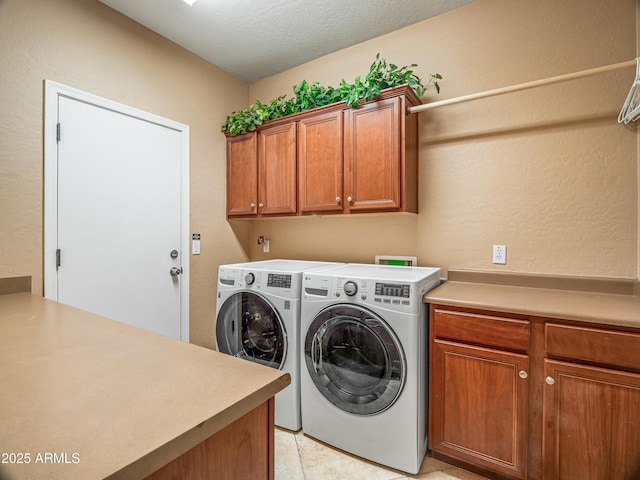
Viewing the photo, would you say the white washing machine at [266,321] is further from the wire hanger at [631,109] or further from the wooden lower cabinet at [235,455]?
the wire hanger at [631,109]

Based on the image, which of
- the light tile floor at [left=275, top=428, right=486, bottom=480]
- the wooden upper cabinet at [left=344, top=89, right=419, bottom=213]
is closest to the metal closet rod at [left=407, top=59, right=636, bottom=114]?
the wooden upper cabinet at [left=344, top=89, right=419, bottom=213]

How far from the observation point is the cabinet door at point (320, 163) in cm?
230

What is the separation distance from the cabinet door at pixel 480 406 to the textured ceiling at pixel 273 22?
2197 mm

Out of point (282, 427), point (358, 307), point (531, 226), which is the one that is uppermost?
point (531, 226)

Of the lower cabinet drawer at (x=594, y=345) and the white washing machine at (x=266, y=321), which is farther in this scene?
the white washing machine at (x=266, y=321)

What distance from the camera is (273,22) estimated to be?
2.30 meters

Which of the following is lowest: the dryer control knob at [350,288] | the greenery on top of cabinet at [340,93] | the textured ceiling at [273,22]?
the dryer control knob at [350,288]

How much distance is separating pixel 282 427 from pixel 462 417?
1.09 m

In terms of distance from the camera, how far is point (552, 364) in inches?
56.0

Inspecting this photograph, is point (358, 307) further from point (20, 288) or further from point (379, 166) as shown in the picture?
point (20, 288)

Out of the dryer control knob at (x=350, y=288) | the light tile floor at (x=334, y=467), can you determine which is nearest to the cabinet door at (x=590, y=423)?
the light tile floor at (x=334, y=467)

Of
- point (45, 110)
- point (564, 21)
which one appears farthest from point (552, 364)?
point (45, 110)

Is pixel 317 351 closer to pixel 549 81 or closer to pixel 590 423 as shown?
pixel 590 423

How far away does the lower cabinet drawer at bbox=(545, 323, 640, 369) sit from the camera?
128 cm
